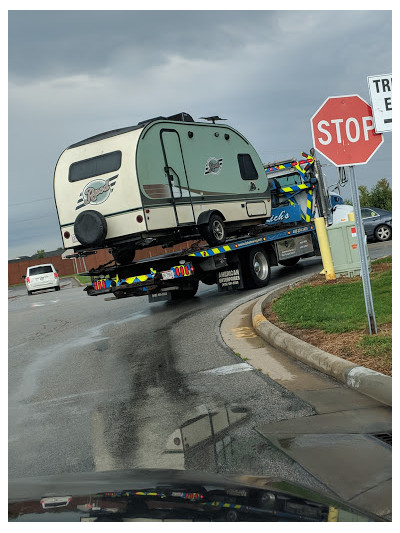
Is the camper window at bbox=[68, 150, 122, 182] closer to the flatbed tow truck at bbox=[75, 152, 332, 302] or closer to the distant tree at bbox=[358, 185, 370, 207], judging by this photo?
the flatbed tow truck at bbox=[75, 152, 332, 302]

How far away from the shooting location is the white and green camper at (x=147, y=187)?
13.0 meters

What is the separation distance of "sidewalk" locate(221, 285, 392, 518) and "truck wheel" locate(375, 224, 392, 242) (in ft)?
60.8

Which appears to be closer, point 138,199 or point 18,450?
Result: point 18,450

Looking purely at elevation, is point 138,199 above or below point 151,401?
above

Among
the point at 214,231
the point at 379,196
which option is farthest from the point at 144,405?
the point at 379,196

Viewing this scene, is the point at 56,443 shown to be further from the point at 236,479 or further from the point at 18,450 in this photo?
the point at 236,479

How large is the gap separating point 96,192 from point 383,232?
585 inches

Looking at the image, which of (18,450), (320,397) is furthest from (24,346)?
(320,397)

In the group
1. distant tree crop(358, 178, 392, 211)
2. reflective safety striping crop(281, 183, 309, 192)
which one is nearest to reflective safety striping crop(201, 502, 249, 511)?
reflective safety striping crop(281, 183, 309, 192)

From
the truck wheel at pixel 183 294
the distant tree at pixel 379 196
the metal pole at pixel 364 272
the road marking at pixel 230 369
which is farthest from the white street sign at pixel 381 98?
the distant tree at pixel 379 196

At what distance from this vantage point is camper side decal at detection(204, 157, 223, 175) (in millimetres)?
14937

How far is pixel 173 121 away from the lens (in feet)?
45.8

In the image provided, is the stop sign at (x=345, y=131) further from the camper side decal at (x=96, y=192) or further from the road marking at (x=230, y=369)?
the camper side decal at (x=96, y=192)

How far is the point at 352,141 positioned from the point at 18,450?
5.03 meters
